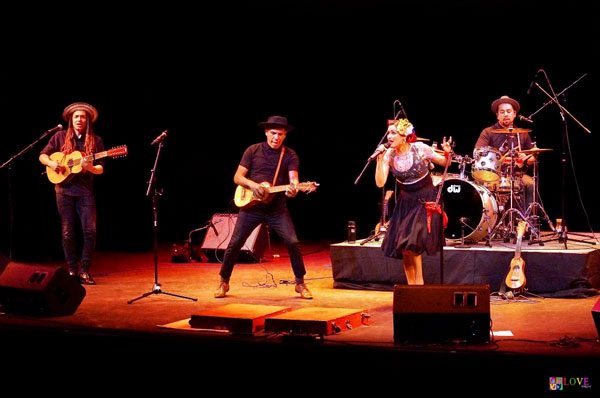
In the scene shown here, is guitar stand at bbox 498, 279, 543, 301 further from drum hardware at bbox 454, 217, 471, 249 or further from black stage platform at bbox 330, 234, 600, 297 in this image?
drum hardware at bbox 454, 217, 471, 249

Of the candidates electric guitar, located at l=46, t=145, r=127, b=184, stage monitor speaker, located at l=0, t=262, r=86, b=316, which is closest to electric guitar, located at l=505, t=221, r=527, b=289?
stage monitor speaker, located at l=0, t=262, r=86, b=316

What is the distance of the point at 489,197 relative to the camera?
10.2m

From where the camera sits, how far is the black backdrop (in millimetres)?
13234

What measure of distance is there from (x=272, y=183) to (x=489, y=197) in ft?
9.42

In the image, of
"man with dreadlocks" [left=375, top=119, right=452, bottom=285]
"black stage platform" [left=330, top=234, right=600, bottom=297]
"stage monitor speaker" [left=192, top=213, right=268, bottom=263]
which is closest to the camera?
"man with dreadlocks" [left=375, top=119, right=452, bottom=285]

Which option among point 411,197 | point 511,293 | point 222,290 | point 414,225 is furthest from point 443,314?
point 222,290

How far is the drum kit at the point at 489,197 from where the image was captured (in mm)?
10141

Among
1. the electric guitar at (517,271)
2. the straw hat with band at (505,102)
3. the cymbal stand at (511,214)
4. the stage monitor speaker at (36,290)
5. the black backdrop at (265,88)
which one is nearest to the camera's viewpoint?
the stage monitor speaker at (36,290)

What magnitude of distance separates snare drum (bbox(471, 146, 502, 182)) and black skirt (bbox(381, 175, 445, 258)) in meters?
2.54

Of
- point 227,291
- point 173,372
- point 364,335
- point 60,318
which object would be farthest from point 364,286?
point 173,372

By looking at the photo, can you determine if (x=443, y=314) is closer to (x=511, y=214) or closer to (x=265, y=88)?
(x=511, y=214)

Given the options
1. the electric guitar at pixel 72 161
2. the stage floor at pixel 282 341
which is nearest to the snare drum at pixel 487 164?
the stage floor at pixel 282 341

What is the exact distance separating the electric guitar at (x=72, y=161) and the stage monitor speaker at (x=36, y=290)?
2405 mm

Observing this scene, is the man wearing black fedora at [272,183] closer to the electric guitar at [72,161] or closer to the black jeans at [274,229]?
the black jeans at [274,229]
